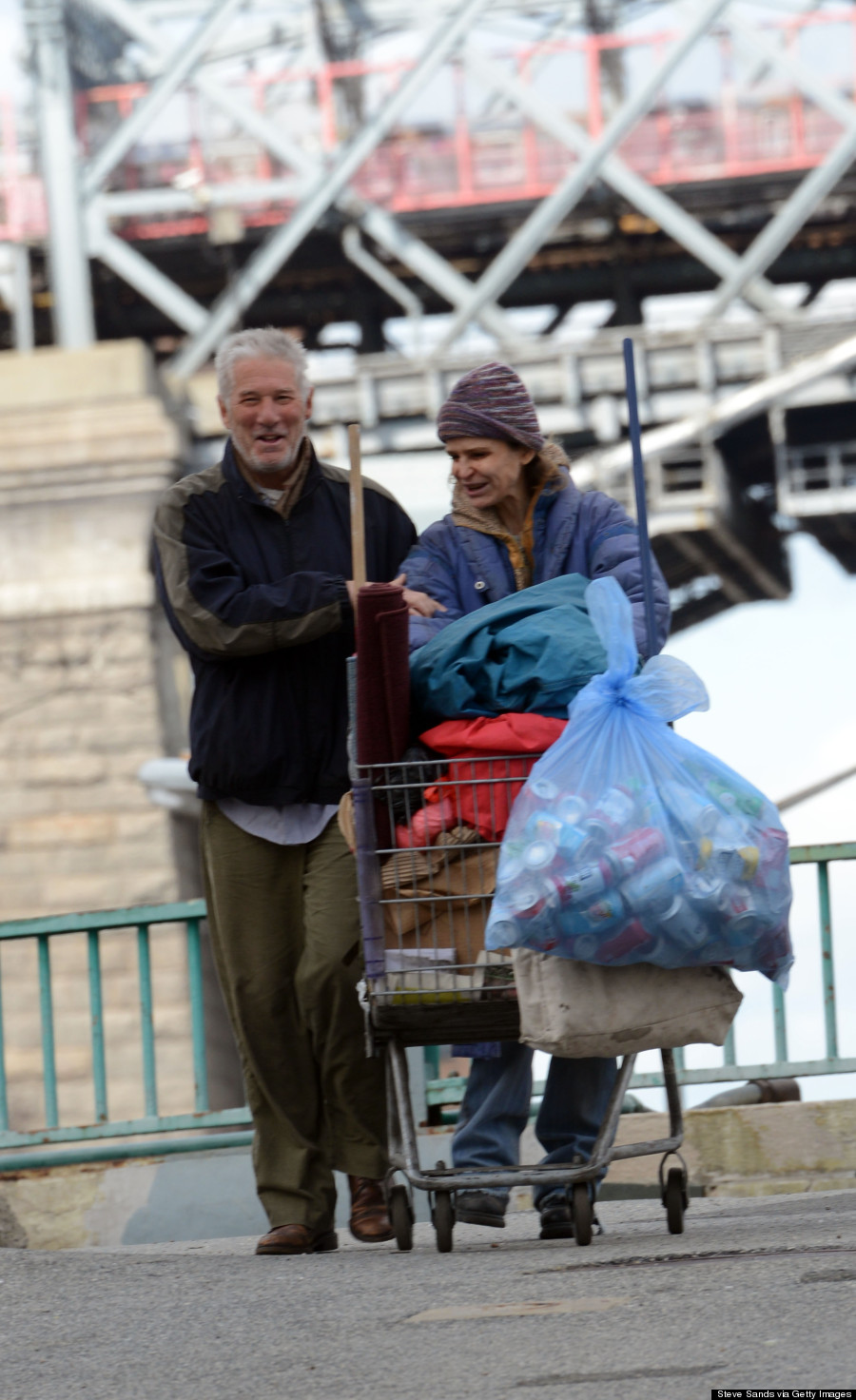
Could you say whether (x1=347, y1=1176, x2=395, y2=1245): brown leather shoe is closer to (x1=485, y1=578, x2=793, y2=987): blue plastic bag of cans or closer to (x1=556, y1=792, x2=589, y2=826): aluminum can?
(x1=485, y1=578, x2=793, y2=987): blue plastic bag of cans

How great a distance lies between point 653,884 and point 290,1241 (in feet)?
4.89

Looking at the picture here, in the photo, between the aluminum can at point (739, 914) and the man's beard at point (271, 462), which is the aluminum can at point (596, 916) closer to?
the aluminum can at point (739, 914)

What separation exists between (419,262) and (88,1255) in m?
17.1

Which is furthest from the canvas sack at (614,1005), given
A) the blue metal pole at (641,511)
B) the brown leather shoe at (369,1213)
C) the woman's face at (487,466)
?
the woman's face at (487,466)

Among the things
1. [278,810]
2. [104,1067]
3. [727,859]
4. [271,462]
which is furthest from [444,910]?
[104,1067]

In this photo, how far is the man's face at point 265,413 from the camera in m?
4.58

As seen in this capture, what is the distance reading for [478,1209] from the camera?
4207 mm

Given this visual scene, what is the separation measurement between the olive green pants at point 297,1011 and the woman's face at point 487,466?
88cm

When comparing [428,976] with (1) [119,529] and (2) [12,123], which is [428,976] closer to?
(1) [119,529]

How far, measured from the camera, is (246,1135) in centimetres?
612

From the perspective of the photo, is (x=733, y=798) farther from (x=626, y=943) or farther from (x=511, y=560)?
(x=511, y=560)

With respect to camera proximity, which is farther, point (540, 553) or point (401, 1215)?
point (540, 553)

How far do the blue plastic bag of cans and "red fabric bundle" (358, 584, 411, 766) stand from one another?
1.28ft

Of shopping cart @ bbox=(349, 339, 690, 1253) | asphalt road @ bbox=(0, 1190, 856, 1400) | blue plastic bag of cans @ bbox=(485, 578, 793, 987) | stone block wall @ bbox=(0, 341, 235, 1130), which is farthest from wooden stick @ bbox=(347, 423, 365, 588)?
stone block wall @ bbox=(0, 341, 235, 1130)
